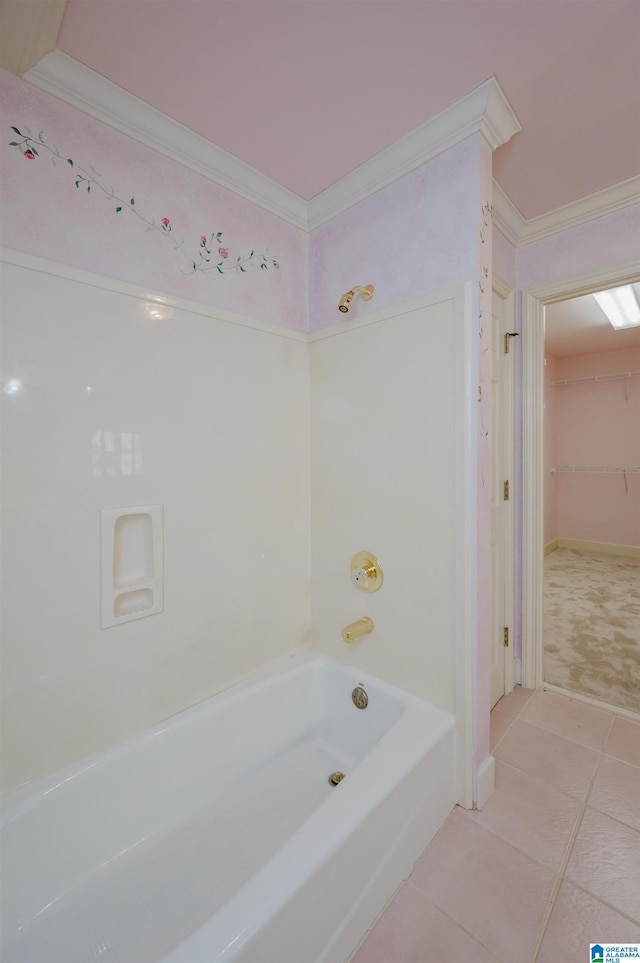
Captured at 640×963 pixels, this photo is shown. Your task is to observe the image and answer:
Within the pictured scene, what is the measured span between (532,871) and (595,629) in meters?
2.13

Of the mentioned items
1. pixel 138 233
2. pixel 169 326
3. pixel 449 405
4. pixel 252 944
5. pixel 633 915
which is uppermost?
pixel 138 233

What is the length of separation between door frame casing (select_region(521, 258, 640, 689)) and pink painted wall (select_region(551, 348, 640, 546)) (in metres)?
3.55

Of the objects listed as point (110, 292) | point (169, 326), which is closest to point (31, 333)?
point (110, 292)

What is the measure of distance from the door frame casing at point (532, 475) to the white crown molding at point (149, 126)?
1.34 meters

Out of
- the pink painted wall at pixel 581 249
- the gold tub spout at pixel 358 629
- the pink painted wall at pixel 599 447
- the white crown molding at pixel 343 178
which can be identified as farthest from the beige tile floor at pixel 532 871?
the pink painted wall at pixel 599 447

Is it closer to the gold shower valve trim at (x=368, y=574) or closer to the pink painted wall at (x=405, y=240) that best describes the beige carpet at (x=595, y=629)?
the gold shower valve trim at (x=368, y=574)

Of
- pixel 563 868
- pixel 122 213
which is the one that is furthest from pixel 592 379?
pixel 122 213

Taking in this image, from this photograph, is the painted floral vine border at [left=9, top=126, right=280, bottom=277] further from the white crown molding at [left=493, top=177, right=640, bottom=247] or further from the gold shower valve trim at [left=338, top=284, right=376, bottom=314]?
the white crown molding at [left=493, top=177, right=640, bottom=247]

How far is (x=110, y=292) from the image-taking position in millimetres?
1235

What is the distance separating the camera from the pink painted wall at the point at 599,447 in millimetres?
4668

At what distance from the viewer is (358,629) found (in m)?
1.57

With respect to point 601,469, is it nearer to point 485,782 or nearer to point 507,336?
point 507,336

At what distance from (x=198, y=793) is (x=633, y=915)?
128 cm

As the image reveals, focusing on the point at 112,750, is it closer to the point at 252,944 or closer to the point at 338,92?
the point at 252,944
